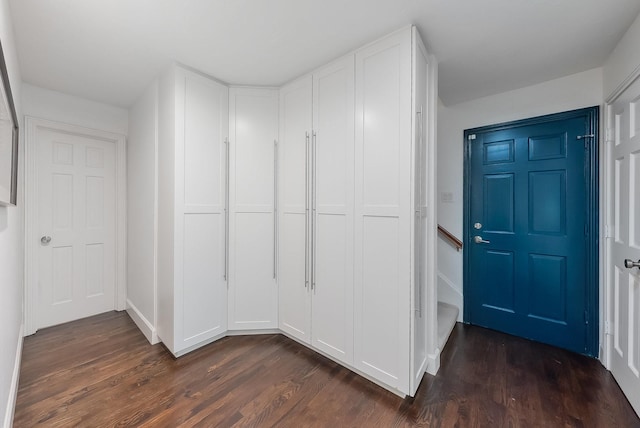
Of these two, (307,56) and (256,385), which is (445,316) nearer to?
(256,385)

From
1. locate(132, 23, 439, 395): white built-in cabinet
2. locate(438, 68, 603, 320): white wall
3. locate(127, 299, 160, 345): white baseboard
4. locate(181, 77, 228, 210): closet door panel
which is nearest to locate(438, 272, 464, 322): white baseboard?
locate(438, 68, 603, 320): white wall

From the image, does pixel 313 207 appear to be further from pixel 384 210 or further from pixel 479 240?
pixel 479 240

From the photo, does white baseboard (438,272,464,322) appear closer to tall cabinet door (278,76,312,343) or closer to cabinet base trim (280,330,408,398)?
cabinet base trim (280,330,408,398)

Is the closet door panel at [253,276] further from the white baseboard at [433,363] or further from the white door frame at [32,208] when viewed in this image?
the white door frame at [32,208]

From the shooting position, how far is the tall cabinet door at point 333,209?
A: 200cm

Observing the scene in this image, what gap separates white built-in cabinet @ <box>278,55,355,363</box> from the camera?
2021 millimetres

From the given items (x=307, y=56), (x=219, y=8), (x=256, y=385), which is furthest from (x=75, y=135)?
(x=256, y=385)

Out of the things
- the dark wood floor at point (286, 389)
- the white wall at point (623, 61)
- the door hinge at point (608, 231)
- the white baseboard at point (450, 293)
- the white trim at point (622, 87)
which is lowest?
the dark wood floor at point (286, 389)

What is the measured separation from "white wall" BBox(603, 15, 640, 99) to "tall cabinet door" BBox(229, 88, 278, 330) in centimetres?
250

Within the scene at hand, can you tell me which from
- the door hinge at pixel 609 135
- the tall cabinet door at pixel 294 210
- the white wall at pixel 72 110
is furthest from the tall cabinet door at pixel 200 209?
the door hinge at pixel 609 135

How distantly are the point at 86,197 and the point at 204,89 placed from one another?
1941 mm

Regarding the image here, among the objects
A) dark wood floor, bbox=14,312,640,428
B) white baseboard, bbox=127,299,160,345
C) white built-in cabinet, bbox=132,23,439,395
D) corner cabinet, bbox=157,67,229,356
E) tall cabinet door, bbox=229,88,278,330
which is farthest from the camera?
tall cabinet door, bbox=229,88,278,330

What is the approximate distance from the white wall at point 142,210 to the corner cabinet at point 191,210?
0.41 ft

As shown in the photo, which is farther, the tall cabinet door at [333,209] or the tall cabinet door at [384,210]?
the tall cabinet door at [333,209]
